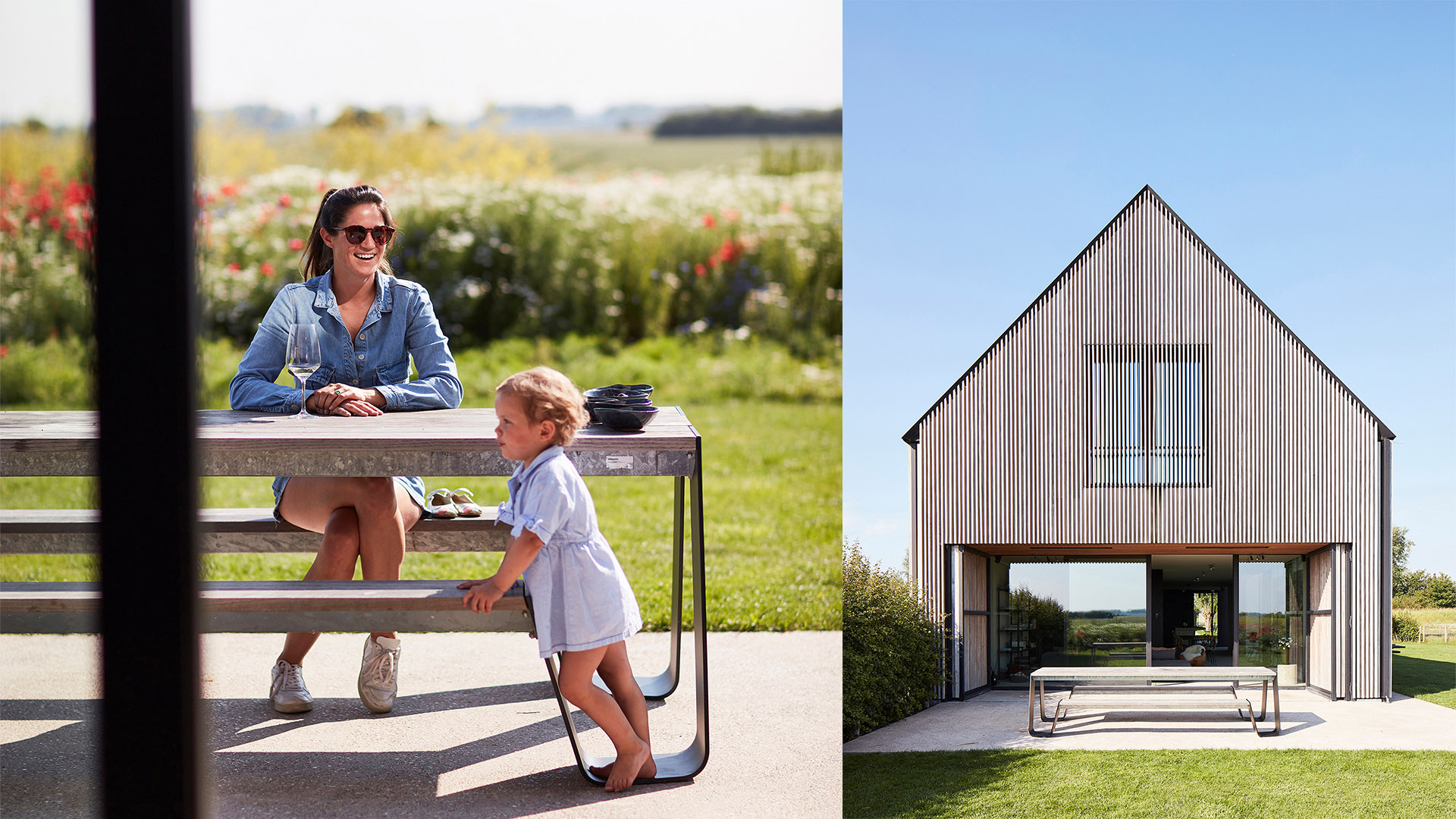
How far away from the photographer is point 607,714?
228cm

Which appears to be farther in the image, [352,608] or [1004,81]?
[1004,81]

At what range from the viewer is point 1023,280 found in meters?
10.2

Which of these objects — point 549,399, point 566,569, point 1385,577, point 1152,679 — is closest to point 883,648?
point 1152,679

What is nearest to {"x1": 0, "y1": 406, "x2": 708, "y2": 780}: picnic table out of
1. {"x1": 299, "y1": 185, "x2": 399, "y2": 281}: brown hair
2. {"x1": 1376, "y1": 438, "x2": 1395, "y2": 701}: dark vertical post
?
{"x1": 299, "y1": 185, "x2": 399, "y2": 281}: brown hair

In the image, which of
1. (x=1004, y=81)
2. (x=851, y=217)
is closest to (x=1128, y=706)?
(x=851, y=217)

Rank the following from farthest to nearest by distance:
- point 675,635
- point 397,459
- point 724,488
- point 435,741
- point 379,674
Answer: point 724,488, point 675,635, point 379,674, point 435,741, point 397,459

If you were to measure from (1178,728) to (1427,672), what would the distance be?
190 cm

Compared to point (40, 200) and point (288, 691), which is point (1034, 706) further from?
point (40, 200)

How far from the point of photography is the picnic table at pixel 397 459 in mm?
2125

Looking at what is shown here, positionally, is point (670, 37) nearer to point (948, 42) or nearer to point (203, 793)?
point (948, 42)

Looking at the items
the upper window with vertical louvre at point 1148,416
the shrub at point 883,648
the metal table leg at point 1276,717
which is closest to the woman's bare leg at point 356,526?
the shrub at point 883,648

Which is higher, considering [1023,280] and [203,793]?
[1023,280]

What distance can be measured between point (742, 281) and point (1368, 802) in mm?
6585

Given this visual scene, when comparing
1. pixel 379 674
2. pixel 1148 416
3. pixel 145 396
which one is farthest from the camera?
pixel 1148 416
